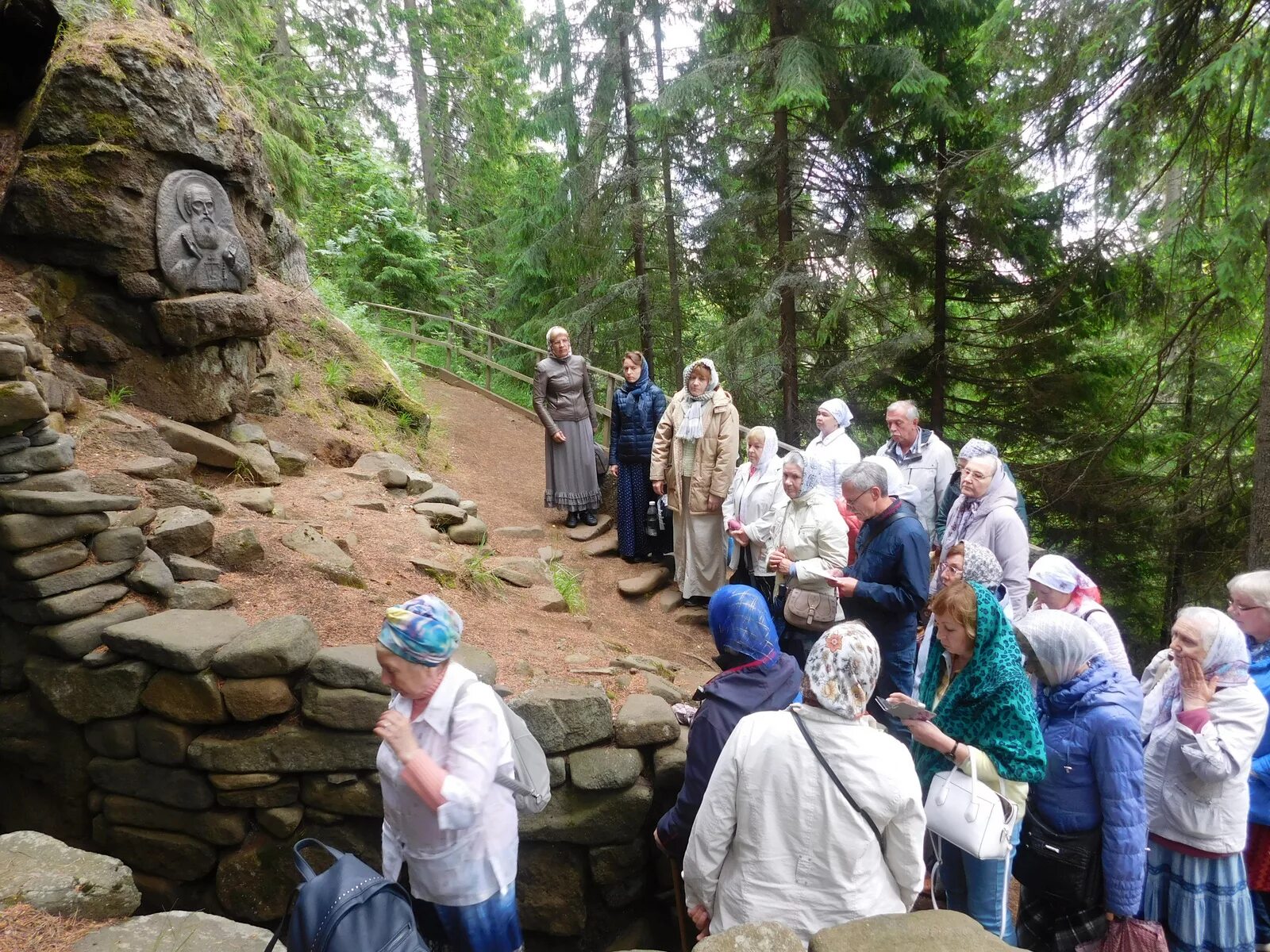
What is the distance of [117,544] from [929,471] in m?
4.82

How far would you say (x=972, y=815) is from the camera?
2.41 m

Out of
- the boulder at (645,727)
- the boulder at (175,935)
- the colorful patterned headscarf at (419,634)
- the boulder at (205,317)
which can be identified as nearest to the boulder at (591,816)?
the boulder at (645,727)

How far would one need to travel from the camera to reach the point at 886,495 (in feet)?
12.4

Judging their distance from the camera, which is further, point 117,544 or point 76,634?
point 117,544

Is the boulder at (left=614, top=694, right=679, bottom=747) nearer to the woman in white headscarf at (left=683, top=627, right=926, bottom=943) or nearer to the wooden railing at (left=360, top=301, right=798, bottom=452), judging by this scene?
the woman in white headscarf at (left=683, top=627, right=926, bottom=943)

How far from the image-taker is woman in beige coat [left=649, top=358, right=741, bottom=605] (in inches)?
238

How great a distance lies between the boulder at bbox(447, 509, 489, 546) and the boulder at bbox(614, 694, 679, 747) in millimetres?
2779

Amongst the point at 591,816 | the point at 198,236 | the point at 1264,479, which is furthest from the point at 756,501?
the point at 198,236

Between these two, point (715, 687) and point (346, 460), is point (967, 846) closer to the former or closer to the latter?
point (715, 687)

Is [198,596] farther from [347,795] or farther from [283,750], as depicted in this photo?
[347,795]

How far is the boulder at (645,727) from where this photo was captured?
359 centimetres

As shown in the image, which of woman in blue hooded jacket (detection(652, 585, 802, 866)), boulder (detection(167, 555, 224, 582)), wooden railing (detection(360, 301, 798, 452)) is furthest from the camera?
wooden railing (detection(360, 301, 798, 452))

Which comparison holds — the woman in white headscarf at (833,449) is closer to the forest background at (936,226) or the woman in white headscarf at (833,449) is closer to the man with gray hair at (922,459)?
the man with gray hair at (922,459)

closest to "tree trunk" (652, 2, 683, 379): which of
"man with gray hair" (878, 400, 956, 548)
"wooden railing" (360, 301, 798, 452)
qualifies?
"wooden railing" (360, 301, 798, 452)
